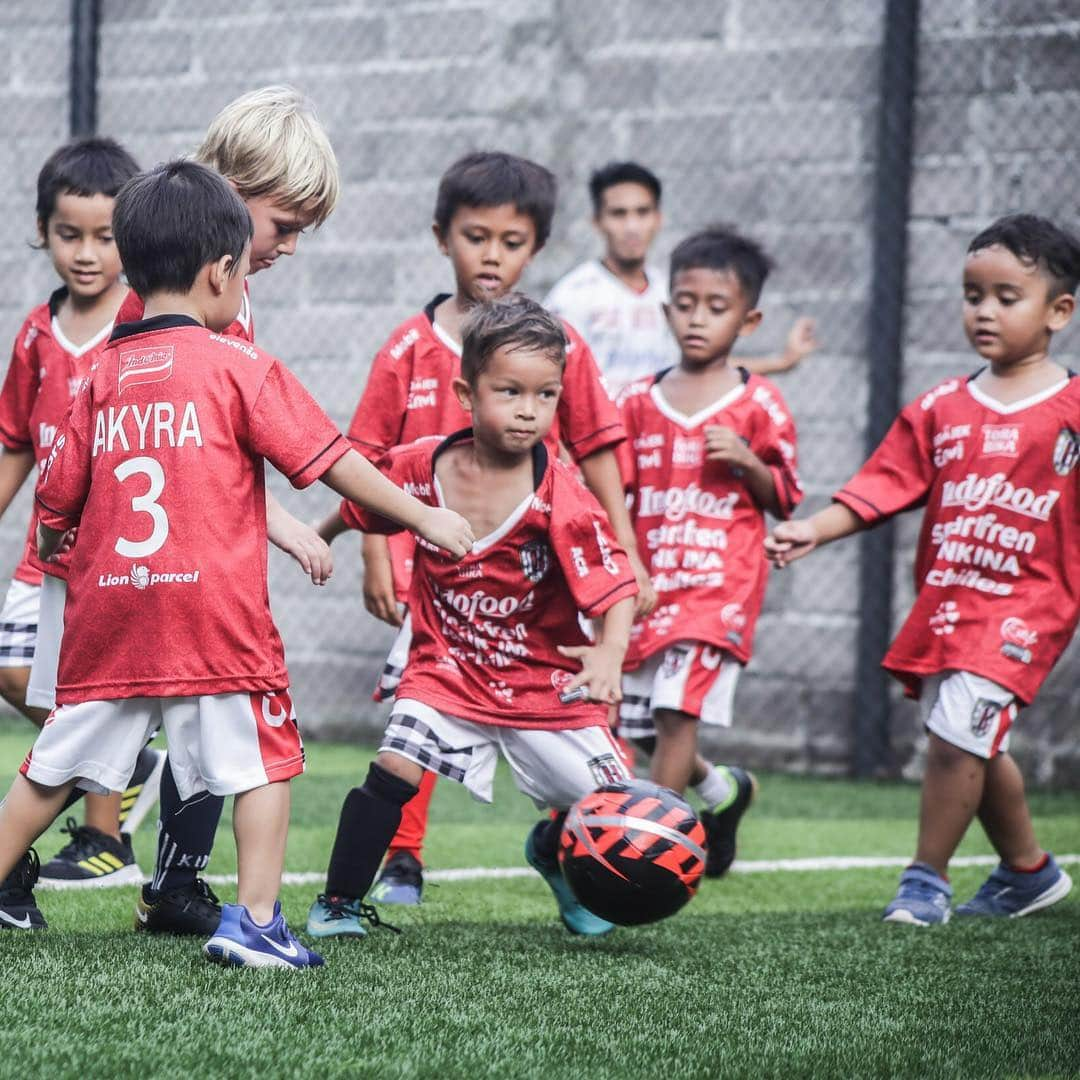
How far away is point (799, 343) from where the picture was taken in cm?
684

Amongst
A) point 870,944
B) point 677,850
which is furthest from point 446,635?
point 870,944

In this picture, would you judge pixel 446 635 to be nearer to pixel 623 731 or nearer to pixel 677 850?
pixel 677 850

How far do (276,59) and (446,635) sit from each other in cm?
509

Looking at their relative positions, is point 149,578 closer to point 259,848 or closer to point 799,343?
point 259,848

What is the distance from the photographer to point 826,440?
7258 millimetres

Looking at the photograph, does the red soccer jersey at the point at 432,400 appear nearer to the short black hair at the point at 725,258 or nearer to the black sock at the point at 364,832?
the short black hair at the point at 725,258

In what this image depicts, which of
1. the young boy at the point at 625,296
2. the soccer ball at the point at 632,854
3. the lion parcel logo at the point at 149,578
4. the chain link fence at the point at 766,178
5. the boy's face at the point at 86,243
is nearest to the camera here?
the lion parcel logo at the point at 149,578

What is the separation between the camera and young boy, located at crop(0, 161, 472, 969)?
3074 millimetres

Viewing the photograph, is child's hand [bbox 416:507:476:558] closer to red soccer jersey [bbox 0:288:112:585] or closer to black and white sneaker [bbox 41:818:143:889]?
red soccer jersey [bbox 0:288:112:585]

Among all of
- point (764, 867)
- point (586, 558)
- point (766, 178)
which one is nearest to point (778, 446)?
point (764, 867)

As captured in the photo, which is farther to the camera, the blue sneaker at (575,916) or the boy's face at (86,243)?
the boy's face at (86,243)

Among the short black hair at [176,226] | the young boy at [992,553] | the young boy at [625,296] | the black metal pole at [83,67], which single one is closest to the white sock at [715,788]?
the young boy at [992,553]

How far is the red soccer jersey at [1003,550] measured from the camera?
14.1 ft

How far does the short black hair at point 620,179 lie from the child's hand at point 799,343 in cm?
76
